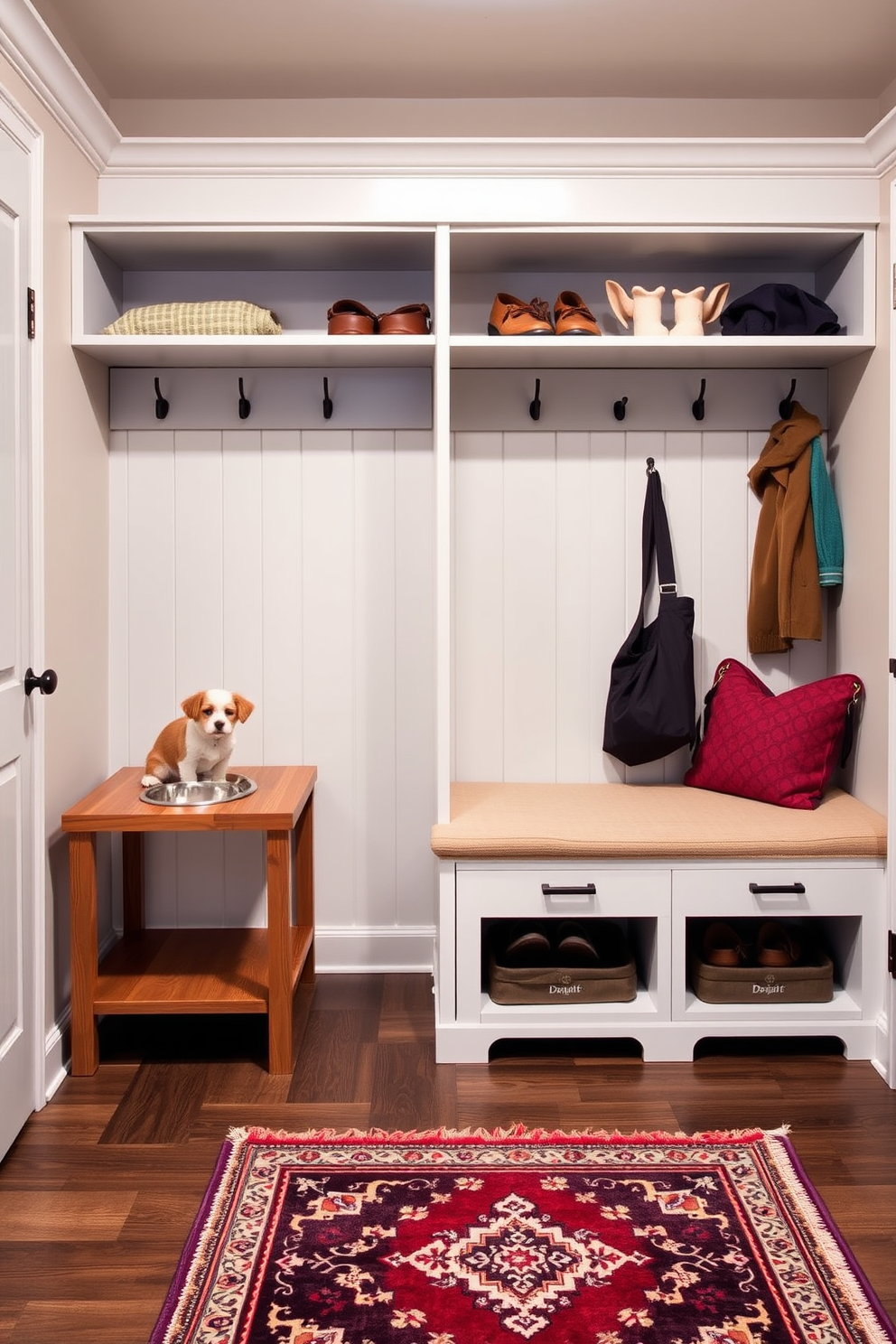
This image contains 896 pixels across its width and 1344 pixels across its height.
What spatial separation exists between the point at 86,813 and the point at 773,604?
6.34 feet

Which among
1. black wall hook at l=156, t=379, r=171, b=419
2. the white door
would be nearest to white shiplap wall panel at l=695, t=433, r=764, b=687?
black wall hook at l=156, t=379, r=171, b=419

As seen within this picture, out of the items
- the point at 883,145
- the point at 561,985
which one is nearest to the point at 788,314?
the point at 883,145

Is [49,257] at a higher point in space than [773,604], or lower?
higher

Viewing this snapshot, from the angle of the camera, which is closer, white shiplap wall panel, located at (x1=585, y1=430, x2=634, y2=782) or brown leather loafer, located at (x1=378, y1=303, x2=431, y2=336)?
brown leather loafer, located at (x1=378, y1=303, x2=431, y2=336)

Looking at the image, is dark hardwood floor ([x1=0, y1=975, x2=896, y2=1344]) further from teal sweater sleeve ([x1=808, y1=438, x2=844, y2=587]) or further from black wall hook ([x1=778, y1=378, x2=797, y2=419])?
black wall hook ([x1=778, y1=378, x2=797, y2=419])

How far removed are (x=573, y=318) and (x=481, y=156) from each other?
497 millimetres

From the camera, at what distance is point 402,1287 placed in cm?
179

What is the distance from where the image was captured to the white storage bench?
2.60m

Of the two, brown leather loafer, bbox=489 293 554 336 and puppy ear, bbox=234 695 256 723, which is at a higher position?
brown leather loafer, bbox=489 293 554 336

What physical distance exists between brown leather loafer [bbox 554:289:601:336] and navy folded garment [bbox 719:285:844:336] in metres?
0.44

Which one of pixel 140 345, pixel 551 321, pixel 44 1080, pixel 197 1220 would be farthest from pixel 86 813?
pixel 551 321

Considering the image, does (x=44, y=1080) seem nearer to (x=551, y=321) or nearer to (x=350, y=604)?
(x=350, y=604)

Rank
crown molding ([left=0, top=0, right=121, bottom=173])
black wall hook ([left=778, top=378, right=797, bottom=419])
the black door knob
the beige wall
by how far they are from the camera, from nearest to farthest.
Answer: crown molding ([left=0, top=0, right=121, bottom=173]) → the black door knob → the beige wall → black wall hook ([left=778, top=378, right=797, bottom=419])

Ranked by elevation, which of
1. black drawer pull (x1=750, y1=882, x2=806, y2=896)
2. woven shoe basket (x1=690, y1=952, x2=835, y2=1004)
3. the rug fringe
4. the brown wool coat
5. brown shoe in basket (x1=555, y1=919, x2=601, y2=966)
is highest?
the brown wool coat
